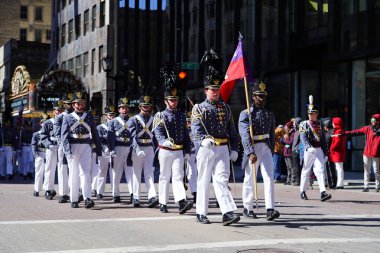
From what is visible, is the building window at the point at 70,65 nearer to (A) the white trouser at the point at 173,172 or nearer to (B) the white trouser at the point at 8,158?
(B) the white trouser at the point at 8,158

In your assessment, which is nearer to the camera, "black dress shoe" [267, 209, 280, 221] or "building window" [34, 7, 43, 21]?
"black dress shoe" [267, 209, 280, 221]

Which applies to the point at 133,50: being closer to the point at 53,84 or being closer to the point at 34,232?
the point at 53,84

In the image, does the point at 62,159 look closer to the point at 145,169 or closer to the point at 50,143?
the point at 50,143

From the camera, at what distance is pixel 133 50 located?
154 feet

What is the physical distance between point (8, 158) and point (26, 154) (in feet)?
2.11

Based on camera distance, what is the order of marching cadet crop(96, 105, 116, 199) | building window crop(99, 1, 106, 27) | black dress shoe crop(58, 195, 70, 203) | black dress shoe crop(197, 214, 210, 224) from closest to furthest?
1. black dress shoe crop(197, 214, 210, 224)
2. black dress shoe crop(58, 195, 70, 203)
3. marching cadet crop(96, 105, 116, 199)
4. building window crop(99, 1, 106, 27)

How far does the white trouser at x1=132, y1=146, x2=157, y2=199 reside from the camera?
13.1 m

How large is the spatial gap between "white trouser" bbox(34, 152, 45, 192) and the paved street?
2.02m

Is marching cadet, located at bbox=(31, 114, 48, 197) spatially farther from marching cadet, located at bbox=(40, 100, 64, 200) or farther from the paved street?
the paved street

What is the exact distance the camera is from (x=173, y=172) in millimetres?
11789

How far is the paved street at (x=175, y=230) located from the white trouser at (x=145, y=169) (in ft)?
1.64

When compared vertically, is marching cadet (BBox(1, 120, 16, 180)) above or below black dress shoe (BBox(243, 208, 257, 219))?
above

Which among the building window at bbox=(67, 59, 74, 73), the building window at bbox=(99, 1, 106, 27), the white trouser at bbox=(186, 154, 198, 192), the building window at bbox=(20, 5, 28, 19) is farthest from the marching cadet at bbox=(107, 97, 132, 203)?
the building window at bbox=(20, 5, 28, 19)

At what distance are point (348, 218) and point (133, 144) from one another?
14.5ft
